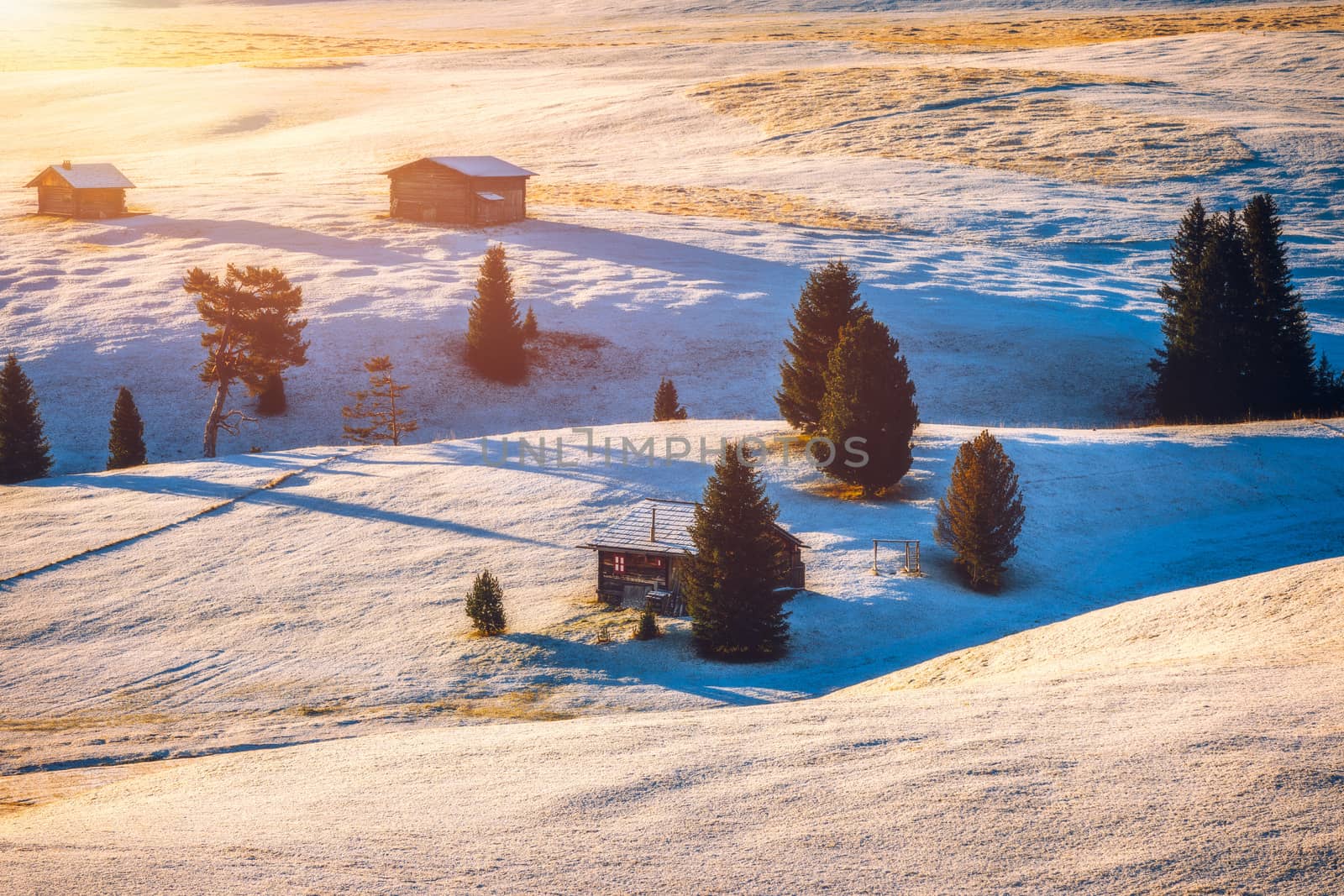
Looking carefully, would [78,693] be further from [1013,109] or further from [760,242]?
[1013,109]

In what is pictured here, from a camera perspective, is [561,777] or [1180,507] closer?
[561,777]

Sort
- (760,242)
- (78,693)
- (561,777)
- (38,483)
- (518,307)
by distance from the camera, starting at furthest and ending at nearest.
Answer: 1. (760,242)
2. (518,307)
3. (38,483)
4. (78,693)
5. (561,777)

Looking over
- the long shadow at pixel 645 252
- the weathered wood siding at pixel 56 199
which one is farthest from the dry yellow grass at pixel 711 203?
the weathered wood siding at pixel 56 199

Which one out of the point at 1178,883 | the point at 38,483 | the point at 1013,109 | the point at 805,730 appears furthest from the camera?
the point at 1013,109

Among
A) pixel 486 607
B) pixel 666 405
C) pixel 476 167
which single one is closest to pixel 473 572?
pixel 486 607

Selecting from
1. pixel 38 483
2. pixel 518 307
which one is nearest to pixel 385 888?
pixel 38 483

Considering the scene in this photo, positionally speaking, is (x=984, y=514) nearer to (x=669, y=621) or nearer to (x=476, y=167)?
(x=669, y=621)
